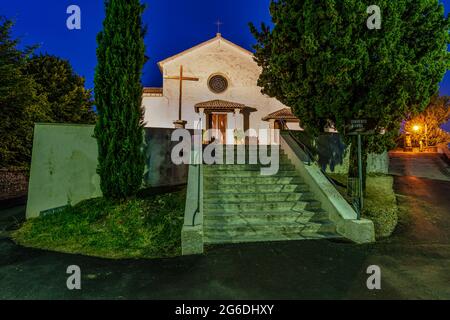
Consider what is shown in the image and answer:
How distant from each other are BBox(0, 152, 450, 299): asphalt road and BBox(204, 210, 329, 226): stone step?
88 centimetres

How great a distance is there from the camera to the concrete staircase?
6152 millimetres

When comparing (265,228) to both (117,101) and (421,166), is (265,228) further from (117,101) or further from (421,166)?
(421,166)

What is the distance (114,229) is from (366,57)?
7.84m

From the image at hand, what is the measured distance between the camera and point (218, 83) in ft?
63.3

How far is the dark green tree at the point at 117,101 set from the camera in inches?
305

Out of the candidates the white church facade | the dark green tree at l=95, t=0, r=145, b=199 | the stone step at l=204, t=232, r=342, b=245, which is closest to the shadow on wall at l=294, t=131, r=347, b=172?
the stone step at l=204, t=232, r=342, b=245

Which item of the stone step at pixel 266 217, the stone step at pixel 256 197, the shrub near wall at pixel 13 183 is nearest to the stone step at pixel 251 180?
the stone step at pixel 256 197

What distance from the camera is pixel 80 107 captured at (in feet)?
67.7

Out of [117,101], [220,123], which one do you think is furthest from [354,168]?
[220,123]

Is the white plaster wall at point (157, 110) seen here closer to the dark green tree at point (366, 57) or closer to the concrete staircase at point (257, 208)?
the concrete staircase at point (257, 208)

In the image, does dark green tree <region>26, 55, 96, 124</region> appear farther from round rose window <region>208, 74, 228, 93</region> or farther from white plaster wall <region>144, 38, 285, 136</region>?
round rose window <region>208, 74, 228, 93</region>
